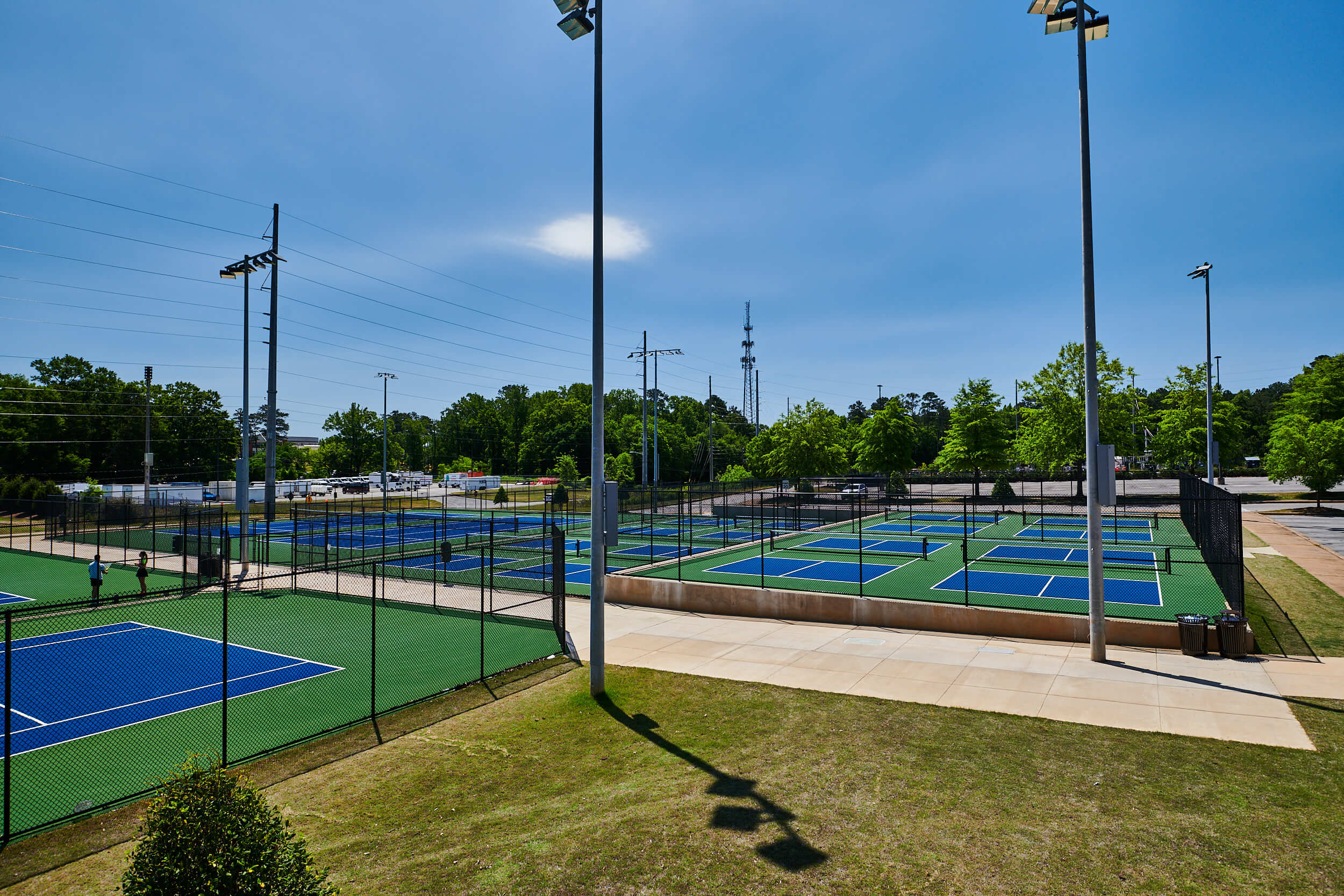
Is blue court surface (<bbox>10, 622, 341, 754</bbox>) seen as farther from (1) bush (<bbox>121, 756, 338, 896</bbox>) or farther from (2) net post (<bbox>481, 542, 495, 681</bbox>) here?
(1) bush (<bbox>121, 756, 338, 896</bbox>)

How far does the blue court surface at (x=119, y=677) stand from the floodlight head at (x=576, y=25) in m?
12.2

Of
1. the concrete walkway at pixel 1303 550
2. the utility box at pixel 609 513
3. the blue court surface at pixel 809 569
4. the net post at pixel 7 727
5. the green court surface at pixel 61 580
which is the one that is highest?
the utility box at pixel 609 513

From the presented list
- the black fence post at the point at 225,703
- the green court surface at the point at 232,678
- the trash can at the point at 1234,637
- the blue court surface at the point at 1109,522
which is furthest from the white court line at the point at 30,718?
the blue court surface at the point at 1109,522

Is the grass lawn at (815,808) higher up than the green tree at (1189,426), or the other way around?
the green tree at (1189,426)

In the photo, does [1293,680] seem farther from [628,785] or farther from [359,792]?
[359,792]

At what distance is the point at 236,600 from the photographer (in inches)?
934

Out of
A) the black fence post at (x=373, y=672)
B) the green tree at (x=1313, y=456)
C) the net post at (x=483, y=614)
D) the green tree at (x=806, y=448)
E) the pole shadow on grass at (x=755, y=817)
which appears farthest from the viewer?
the green tree at (x=806, y=448)

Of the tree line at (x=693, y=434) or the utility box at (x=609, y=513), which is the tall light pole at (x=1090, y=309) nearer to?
the utility box at (x=609, y=513)

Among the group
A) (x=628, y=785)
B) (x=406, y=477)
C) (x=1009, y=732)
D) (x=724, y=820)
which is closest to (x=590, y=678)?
(x=628, y=785)

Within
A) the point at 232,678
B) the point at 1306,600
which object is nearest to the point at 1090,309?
the point at 1306,600

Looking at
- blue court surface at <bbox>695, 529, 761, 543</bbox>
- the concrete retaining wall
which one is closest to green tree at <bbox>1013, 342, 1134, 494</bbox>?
blue court surface at <bbox>695, 529, 761, 543</bbox>

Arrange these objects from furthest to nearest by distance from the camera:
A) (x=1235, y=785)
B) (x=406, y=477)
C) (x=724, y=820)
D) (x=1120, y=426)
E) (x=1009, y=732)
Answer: (x=406, y=477) → (x=1120, y=426) → (x=1009, y=732) → (x=1235, y=785) → (x=724, y=820)

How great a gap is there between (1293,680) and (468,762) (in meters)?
13.7

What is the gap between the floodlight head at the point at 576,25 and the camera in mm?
11406
